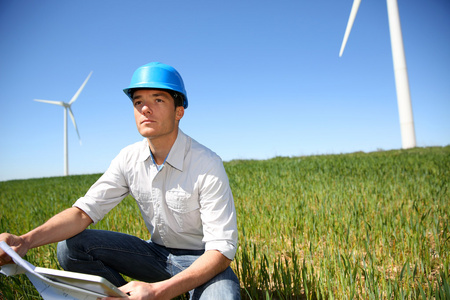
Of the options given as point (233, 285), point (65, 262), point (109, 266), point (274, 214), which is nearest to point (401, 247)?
point (274, 214)

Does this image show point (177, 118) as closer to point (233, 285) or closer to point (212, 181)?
point (212, 181)

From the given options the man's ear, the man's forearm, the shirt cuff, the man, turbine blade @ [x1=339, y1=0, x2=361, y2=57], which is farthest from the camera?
turbine blade @ [x1=339, y1=0, x2=361, y2=57]

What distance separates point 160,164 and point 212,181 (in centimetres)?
50

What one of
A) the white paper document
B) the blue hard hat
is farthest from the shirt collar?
the white paper document

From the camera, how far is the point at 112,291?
3.97 ft

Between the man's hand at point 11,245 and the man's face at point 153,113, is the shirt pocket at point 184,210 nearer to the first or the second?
the man's face at point 153,113

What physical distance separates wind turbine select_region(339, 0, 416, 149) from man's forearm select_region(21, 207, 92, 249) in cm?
1578

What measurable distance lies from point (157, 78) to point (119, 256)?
1261 mm

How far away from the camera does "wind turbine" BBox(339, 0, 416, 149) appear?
1527cm

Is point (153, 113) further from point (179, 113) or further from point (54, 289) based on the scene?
point (54, 289)

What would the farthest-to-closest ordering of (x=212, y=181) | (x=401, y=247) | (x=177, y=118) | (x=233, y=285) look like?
(x=401, y=247), (x=177, y=118), (x=212, y=181), (x=233, y=285)

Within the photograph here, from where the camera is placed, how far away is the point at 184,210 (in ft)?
6.40

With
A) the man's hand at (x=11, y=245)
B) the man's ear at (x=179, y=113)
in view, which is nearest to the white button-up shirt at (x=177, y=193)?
the man's ear at (x=179, y=113)

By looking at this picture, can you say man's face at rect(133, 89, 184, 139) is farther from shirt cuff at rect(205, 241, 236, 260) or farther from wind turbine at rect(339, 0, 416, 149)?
wind turbine at rect(339, 0, 416, 149)
